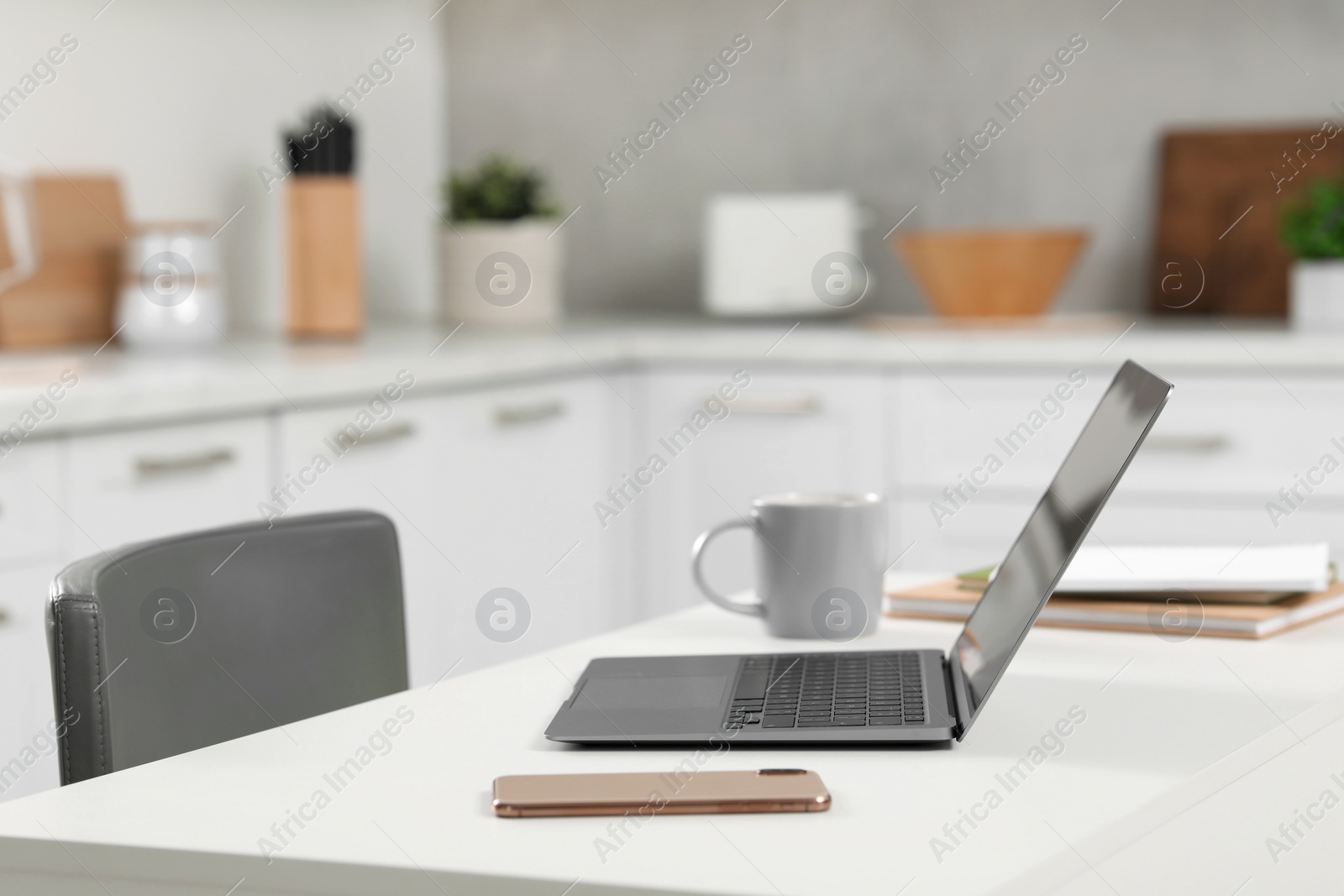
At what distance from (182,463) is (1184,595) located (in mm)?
1269

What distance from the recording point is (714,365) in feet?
8.81

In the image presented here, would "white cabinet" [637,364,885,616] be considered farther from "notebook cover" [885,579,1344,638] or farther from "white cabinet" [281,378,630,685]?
"notebook cover" [885,579,1344,638]

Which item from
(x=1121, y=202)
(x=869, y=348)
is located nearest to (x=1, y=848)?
(x=869, y=348)

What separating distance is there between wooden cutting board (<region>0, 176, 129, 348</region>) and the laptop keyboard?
1915 mm

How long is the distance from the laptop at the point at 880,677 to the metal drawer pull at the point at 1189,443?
158cm

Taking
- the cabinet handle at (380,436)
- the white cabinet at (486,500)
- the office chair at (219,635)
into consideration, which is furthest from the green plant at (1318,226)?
the office chair at (219,635)

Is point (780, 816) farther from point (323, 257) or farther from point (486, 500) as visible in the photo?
point (323, 257)

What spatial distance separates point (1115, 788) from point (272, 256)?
267 cm

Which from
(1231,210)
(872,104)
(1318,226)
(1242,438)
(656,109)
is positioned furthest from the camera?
(656,109)

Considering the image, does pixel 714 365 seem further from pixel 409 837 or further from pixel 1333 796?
pixel 409 837

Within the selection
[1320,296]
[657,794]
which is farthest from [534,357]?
[657,794]

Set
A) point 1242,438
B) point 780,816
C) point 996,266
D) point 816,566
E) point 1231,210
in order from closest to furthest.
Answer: point 780,816 → point 816,566 → point 1242,438 → point 996,266 → point 1231,210

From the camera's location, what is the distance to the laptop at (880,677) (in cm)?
78

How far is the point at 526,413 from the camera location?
97.7 inches
